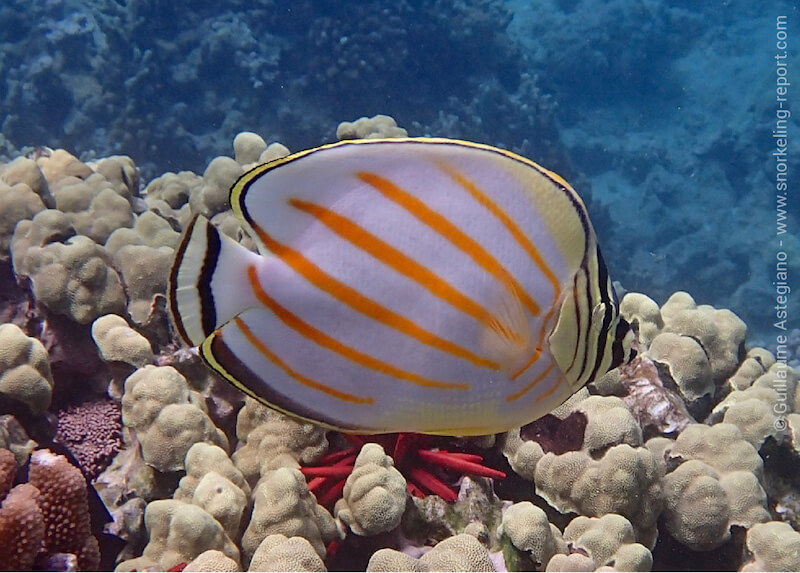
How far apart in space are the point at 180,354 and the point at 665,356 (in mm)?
3046

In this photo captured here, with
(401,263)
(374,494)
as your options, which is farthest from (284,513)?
(401,263)

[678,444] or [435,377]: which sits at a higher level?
[435,377]

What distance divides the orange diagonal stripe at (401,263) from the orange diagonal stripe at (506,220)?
0.13 metres

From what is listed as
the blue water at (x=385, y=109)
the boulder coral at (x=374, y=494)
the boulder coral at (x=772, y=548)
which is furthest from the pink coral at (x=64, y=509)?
the blue water at (x=385, y=109)

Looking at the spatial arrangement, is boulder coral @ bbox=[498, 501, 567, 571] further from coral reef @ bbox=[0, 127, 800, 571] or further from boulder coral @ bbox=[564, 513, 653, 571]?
boulder coral @ bbox=[564, 513, 653, 571]

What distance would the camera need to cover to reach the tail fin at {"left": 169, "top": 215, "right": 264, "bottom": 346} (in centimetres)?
97

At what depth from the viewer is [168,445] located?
2.92 meters

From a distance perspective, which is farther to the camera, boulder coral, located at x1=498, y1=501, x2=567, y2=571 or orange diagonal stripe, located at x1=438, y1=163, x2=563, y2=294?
boulder coral, located at x1=498, y1=501, x2=567, y2=571

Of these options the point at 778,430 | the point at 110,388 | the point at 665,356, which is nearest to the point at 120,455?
the point at 110,388

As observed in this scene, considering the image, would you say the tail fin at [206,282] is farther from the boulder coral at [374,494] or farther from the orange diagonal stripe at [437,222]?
the boulder coral at [374,494]

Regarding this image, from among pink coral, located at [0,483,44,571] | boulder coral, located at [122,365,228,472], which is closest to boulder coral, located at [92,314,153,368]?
boulder coral, located at [122,365,228,472]

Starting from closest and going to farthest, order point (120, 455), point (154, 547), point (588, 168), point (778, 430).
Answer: point (154, 547), point (120, 455), point (778, 430), point (588, 168)

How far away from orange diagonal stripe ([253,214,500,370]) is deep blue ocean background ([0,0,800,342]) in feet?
43.1

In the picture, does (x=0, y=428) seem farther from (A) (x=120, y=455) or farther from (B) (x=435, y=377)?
(B) (x=435, y=377)
